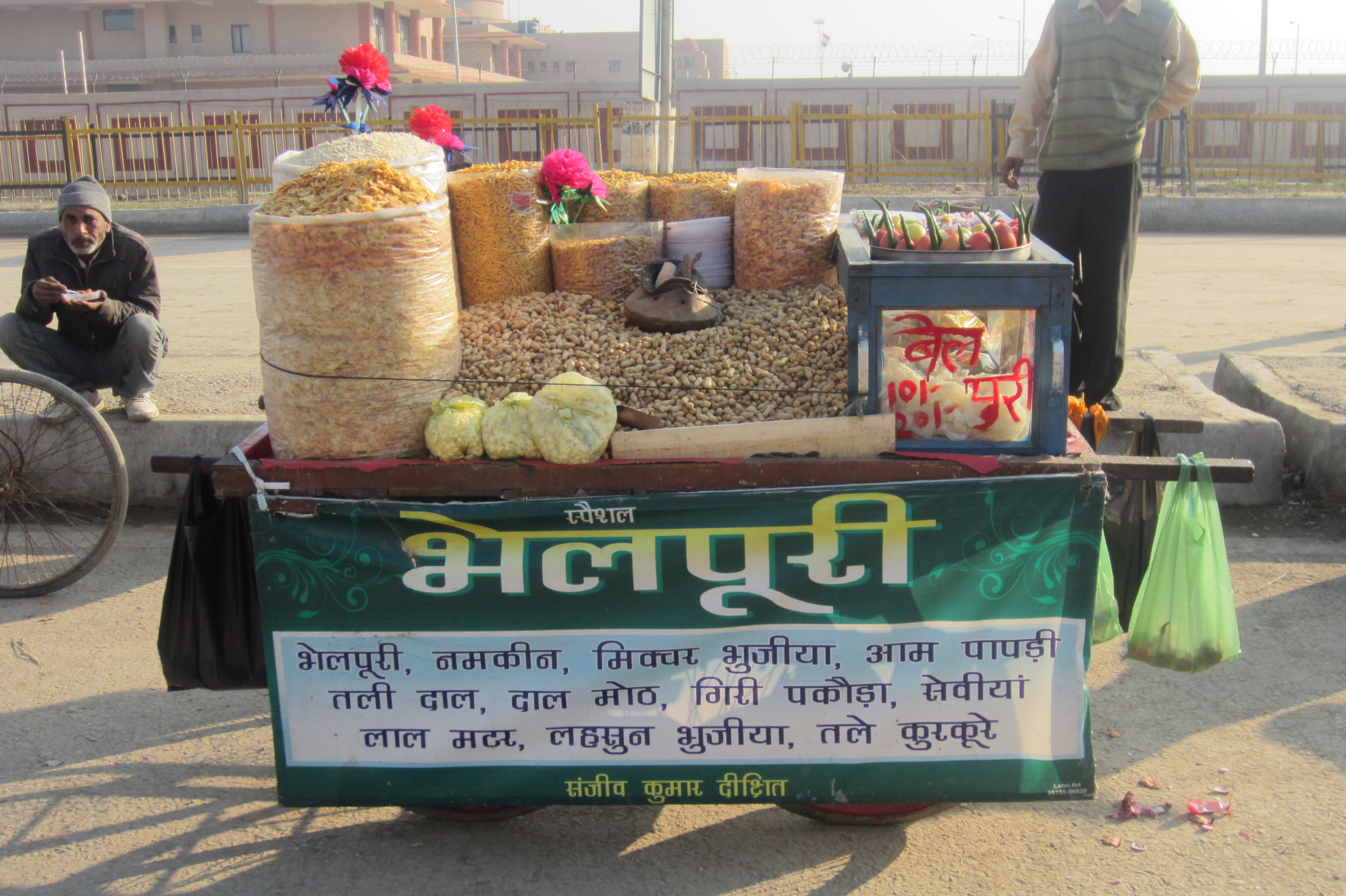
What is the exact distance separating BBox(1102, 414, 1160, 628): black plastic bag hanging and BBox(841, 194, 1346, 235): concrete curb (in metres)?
11.7

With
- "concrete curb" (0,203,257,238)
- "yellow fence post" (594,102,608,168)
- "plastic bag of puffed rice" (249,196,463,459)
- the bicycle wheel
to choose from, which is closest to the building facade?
"concrete curb" (0,203,257,238)

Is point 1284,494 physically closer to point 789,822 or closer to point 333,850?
point 789,822

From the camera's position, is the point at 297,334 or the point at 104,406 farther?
the point at 104,406

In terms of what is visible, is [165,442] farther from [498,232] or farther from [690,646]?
[690,646]

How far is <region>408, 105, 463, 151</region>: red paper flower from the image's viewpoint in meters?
3.41

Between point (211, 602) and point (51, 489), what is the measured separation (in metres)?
2.48

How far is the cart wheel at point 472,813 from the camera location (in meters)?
2.42

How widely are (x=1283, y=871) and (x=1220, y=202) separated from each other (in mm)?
14086

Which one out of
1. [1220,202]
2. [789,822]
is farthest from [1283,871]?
[1220,202]

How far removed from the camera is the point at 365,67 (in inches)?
127

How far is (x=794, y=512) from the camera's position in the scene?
214 centimetres

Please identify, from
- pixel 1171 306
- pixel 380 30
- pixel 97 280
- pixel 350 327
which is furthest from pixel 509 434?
pixel 380 30

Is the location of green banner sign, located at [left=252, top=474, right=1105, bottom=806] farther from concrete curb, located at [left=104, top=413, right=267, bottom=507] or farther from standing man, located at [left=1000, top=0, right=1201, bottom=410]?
concrete curb, located at [left=104, top=413, right=267, bottom=507]

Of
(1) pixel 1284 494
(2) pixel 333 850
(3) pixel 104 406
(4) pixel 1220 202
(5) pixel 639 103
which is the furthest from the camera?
(5) pixel 639 103
